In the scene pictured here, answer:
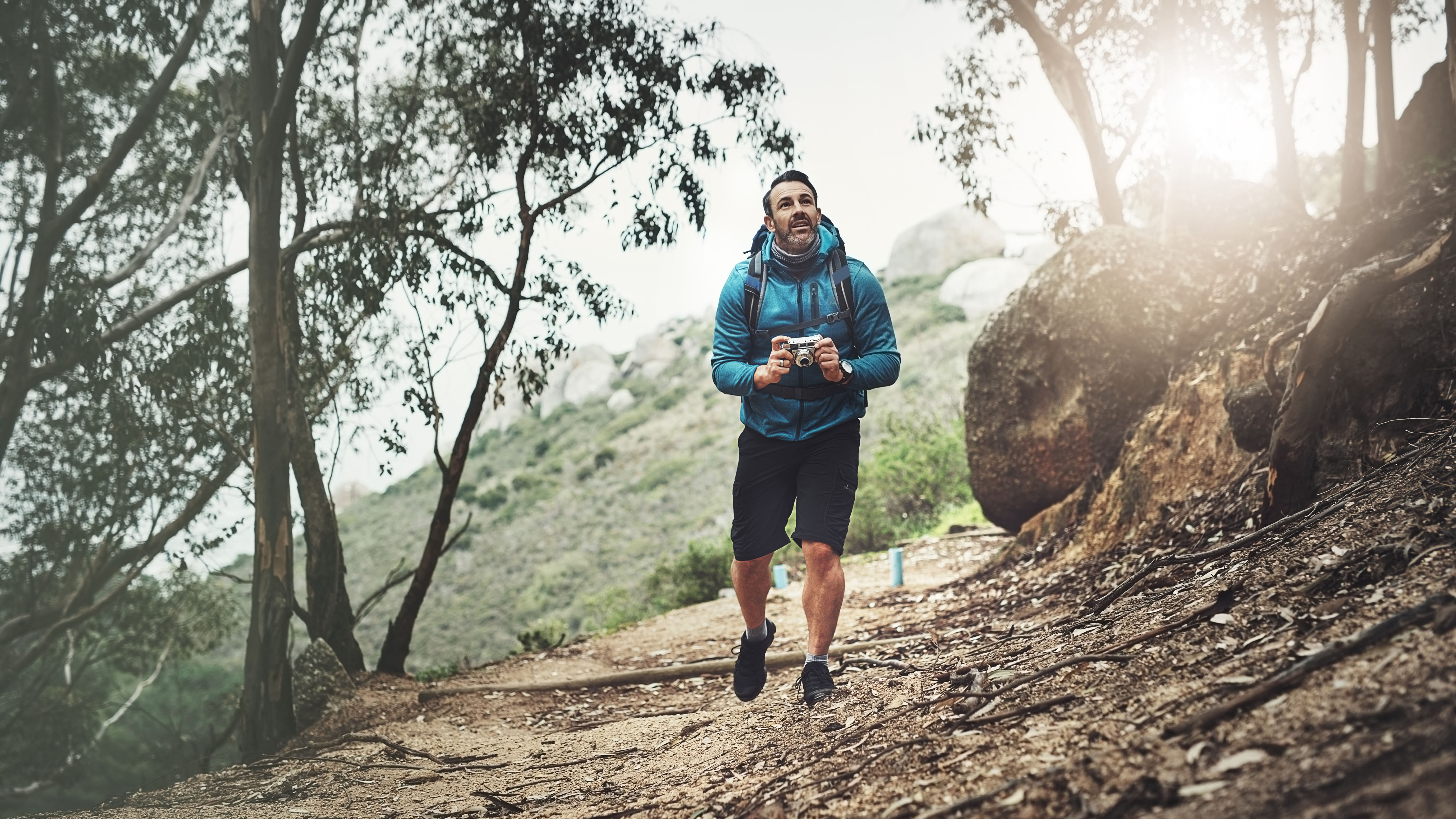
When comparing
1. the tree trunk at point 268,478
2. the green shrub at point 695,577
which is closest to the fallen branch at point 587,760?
the tree trunk at point 268,478

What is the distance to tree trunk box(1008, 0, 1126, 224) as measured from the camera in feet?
31.2

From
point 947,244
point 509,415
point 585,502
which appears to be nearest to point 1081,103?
point 585,502

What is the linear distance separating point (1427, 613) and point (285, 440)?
8.14m

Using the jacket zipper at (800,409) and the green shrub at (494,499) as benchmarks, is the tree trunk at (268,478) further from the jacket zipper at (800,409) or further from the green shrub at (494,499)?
the green shrub at (494,499)

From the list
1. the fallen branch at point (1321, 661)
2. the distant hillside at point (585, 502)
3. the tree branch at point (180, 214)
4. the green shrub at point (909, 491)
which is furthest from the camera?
the distant hillside at point (585, 502)

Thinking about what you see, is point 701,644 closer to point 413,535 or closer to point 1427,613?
point 1427,613

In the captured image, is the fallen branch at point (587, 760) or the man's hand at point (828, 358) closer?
the man's hand at point (828, 358)

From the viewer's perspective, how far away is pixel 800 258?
3754 millimetres

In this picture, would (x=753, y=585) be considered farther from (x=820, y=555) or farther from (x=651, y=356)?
(x=651, y=356)

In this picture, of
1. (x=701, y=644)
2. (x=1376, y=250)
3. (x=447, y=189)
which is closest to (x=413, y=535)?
(x=447, y=189)

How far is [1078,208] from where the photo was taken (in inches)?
480

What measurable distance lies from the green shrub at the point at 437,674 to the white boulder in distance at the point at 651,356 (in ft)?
161

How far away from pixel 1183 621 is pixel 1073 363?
197 inches

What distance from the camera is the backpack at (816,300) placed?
3729mm
